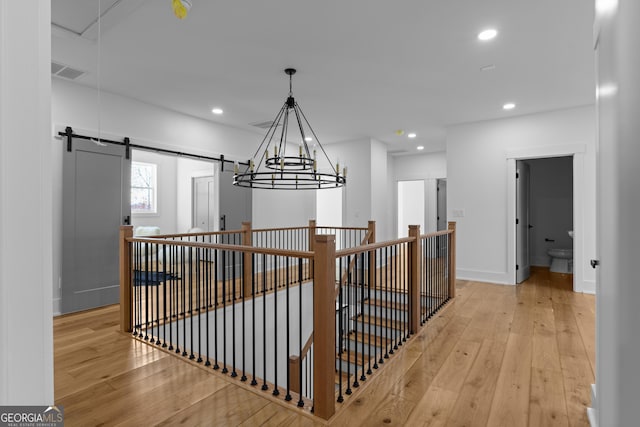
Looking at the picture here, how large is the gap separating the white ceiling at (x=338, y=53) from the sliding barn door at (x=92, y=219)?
0.90m

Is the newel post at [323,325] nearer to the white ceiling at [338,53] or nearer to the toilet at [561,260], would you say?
the white ceiling at [338,53]

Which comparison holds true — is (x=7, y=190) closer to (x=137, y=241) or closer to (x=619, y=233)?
(x=619, y=233)

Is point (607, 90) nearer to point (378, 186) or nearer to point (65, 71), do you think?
point (65, 71)

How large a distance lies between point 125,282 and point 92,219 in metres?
1.34

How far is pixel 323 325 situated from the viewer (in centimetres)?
190

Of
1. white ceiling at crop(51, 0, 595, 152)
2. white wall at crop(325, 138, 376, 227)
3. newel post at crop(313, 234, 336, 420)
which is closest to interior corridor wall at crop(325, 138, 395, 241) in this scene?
white wall at crop(325, 138, 376, 227)

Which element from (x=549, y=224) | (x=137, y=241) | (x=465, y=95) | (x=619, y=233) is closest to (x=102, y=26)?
(x=137, y=241)

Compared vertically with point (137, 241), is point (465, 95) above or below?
above

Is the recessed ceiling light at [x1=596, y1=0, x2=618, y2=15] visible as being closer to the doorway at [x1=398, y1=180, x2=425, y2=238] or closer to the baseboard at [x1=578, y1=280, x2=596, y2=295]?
the baseboard at [x1=578, y1=280, x2=596, y2=295]

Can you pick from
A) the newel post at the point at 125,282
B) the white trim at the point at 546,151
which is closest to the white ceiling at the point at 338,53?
the white trim at the point at 546,151

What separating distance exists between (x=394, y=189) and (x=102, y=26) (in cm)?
732

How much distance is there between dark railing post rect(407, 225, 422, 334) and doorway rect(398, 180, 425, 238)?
→ 6.85 m

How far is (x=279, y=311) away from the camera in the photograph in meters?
4.71

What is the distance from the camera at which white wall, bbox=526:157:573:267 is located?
671 cm
